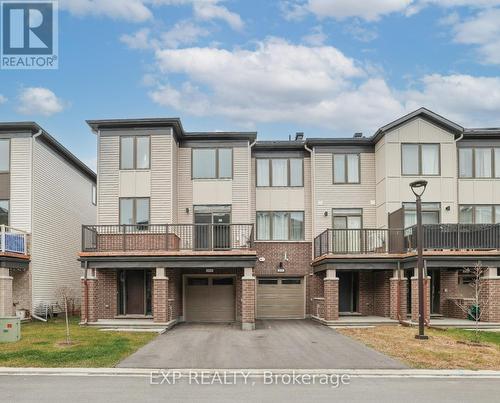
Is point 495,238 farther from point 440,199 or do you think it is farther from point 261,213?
point 261,213

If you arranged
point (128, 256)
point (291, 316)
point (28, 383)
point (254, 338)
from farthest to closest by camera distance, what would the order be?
point (291, 316) → point (128, 256) → point (254, 338) → point (28, 383)

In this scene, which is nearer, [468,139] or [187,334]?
[187,334]

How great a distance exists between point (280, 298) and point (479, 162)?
1048 cm

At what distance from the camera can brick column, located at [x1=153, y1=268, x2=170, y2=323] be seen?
21.5 meters

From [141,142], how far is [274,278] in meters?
8.32

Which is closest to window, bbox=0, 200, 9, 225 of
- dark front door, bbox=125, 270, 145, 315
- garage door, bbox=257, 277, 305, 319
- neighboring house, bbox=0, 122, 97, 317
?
neighboring house, bbox=0, 122, 97, 317

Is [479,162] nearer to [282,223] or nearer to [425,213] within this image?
[425,213]

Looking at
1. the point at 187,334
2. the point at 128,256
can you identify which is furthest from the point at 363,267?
the point at 128,256

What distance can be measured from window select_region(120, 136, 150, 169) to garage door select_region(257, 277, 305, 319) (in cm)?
730

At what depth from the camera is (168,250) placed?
22141 mm

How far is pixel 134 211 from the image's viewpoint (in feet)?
80.5

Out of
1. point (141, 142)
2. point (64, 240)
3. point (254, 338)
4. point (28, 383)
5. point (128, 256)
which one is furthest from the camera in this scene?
point (64, 240)

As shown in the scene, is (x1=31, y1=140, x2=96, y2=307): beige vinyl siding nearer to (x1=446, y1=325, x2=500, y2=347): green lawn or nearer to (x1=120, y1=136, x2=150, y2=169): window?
(x1=120, y1=136, x2=150, y2=169): window

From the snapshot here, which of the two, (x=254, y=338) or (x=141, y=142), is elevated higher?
(x=141, y=142)
